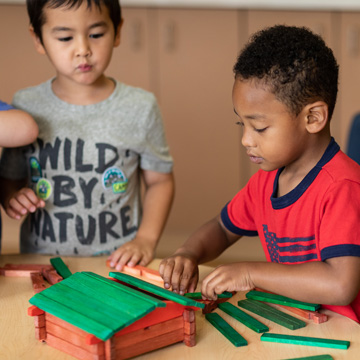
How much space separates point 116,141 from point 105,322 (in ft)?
2.70

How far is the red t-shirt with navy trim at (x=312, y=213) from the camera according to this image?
1.02 metres

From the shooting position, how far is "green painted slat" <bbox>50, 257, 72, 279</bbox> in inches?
47.9

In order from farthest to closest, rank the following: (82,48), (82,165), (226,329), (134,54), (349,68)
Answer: (349,68) → (134,54) → (82,165) → (82,48) → (226,329)

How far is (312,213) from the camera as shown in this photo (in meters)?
1.11

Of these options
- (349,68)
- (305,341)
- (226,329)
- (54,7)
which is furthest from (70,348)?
(349,68)

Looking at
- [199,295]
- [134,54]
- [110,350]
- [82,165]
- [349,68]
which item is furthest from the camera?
[349,68]

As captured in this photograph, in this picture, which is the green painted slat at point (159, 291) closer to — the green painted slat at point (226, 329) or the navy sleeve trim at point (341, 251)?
the green painted slat at point (226, 329)

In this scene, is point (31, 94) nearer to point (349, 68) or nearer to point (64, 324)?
point (64, 324)

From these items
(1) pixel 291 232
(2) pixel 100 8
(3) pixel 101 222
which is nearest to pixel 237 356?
(1) pixel 291 232

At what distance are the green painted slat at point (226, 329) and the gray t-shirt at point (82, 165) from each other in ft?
2.16

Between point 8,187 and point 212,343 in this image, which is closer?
point 212,343

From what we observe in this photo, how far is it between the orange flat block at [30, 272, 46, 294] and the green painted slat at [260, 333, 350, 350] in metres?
0.45

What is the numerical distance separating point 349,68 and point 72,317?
2911 mm

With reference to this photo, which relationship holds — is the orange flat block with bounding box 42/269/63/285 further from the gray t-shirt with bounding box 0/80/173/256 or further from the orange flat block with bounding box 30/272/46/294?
the gray t-shirt with bounding box 0/80/173/256
